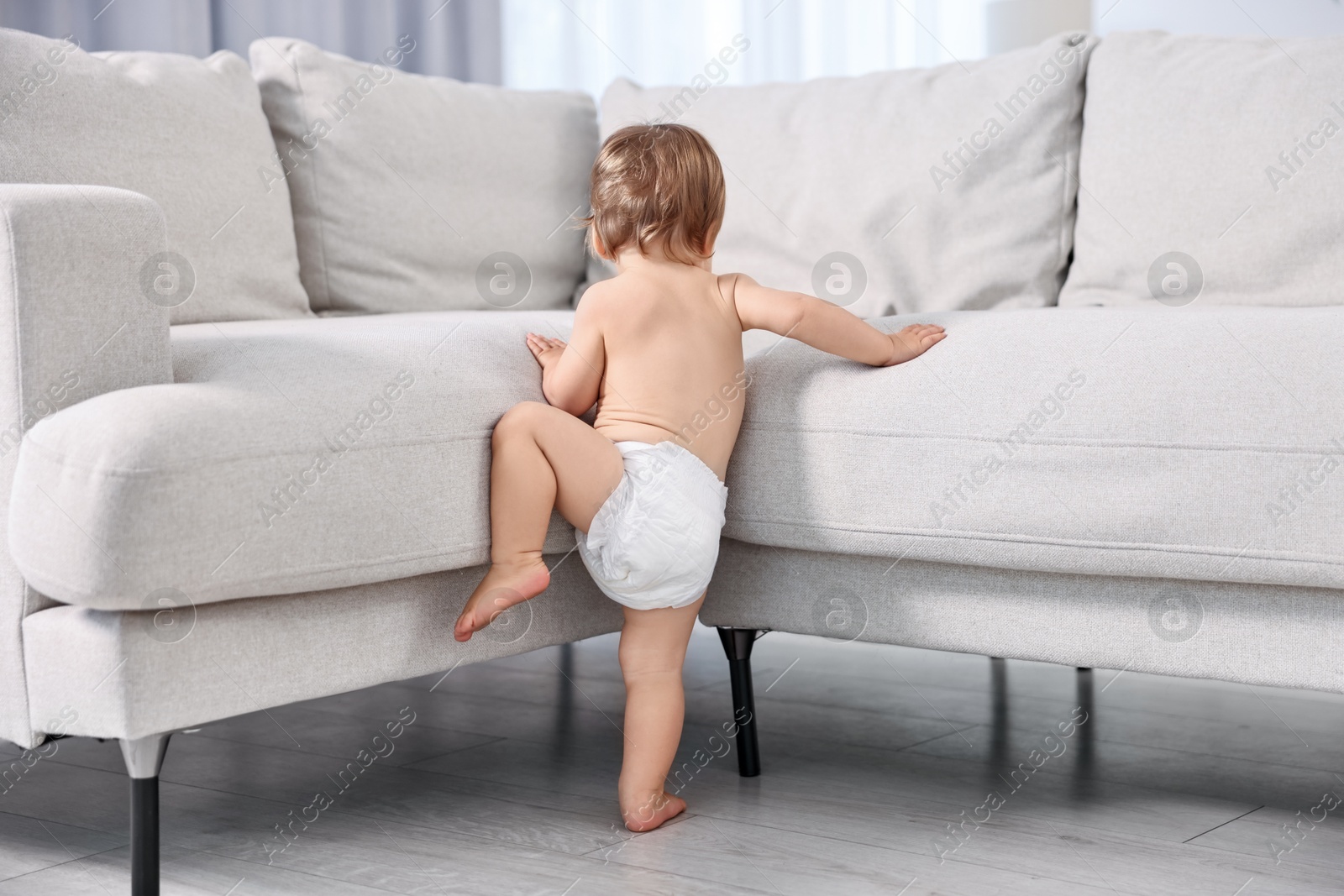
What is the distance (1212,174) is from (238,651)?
4.24 feet

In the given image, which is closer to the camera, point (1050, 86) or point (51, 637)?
point (51, 637)

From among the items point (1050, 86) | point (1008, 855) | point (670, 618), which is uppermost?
point (1050, 86)

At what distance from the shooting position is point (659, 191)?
1312mm

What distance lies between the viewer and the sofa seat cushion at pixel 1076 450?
1.09 meters

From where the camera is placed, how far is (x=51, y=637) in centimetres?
102

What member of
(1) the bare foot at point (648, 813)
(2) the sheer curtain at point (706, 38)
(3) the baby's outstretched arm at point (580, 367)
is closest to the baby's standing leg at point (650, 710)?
(1) the bare foot at point (648, 813)

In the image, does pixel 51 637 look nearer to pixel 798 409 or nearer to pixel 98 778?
pixel 98 778

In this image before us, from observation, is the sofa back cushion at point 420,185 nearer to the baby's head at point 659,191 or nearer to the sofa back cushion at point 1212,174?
the baby's head at point 659,191

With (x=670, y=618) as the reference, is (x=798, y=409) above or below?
above

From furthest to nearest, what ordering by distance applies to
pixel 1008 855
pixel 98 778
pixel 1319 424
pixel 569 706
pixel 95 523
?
1. pixel 569 706
2. pixel 98 778
3. pixel 1008 855
4. pixel 1319 424
5. pixel 95 523

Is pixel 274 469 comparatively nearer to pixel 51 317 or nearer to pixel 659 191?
pixel 51 317

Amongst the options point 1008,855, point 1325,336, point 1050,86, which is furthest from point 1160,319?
point 1050,86

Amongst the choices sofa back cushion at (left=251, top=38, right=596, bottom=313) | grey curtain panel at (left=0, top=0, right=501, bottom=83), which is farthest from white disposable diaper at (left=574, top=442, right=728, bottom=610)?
grey curtain panel at (left=0, top=0, right=501, bottom=83)

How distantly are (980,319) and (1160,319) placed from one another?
0.59 feet
